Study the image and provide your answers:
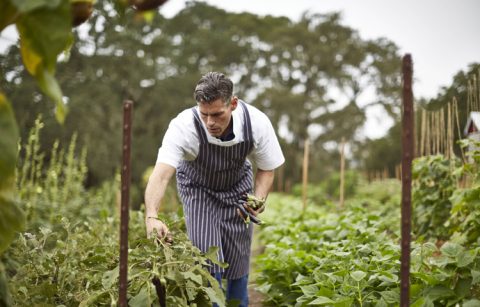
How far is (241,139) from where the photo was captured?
9.61 ft

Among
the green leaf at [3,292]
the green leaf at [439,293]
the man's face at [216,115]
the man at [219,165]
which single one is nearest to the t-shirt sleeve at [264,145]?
the man at [219,165]

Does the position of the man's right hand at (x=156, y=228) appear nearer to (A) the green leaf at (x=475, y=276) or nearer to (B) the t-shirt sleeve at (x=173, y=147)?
(B) the t-shirt sleeve at (x=173, y=147)

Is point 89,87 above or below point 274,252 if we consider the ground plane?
above

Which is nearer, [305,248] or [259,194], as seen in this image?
[259,194]

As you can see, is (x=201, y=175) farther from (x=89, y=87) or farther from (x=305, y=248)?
(x=89, y=87)

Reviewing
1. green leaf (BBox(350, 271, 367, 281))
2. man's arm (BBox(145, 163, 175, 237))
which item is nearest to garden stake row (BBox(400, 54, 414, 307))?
green leaf (BBox(350, 271, 367, 281))

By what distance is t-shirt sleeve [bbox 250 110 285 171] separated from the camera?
301 centimetres

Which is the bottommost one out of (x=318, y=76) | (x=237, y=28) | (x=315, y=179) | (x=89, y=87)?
(x=315, y=179)

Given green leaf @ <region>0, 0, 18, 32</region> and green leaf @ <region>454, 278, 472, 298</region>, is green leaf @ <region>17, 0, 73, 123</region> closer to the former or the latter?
green leaf @ <region>0, 0, 18, 32</region>

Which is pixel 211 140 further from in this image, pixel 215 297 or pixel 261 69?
pixel 261 69

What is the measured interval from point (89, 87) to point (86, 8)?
14405 millimetres

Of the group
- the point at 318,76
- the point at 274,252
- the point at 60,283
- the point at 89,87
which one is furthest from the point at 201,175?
the point at 318,76

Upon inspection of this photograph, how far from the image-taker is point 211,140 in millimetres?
2857

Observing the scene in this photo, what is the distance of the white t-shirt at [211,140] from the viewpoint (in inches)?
109
